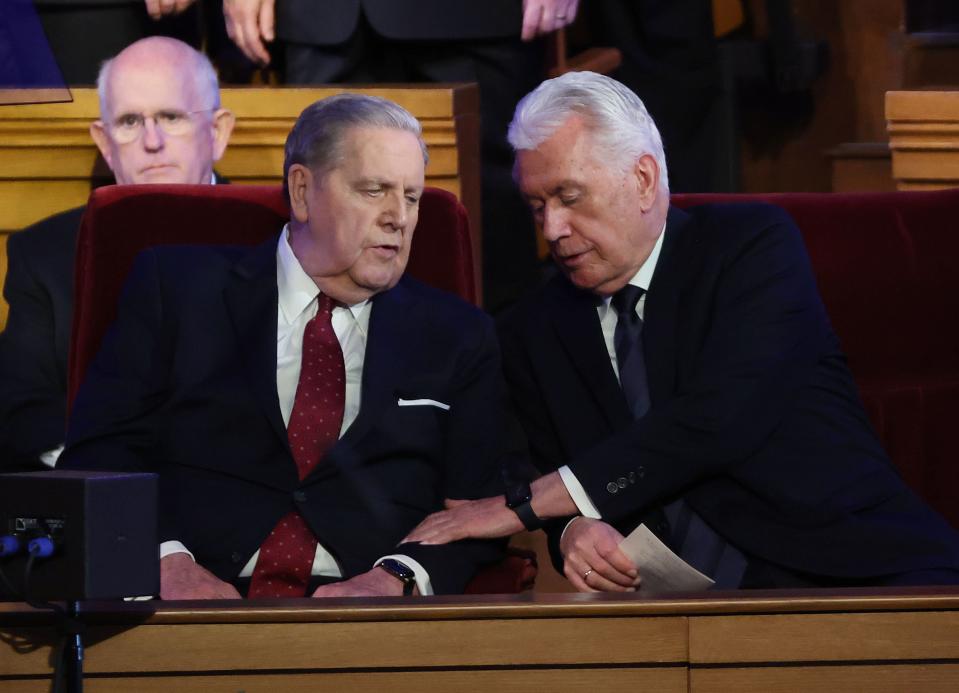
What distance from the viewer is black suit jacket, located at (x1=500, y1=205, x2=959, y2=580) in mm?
2387

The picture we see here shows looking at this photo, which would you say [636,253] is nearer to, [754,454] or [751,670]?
[754,454]

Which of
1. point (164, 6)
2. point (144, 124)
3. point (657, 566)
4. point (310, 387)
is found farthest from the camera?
point (164, 6)

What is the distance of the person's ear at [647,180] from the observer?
99.6 inches

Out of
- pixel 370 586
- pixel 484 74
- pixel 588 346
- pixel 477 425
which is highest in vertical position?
pixel 484 74

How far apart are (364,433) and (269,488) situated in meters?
0.15

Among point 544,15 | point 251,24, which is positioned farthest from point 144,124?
point 544,15

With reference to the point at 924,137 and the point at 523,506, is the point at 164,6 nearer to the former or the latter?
the point at 924,137

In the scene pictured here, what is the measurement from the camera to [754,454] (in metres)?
2.45

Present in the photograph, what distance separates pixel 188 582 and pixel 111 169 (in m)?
1.30

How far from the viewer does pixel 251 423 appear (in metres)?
2.47

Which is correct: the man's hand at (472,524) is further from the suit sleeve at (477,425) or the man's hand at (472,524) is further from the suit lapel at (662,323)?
the suit lapel at (662,323)

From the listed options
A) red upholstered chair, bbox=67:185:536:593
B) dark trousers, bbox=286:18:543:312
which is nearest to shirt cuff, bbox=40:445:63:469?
red upholstered chair, bbox=67:185:536:593

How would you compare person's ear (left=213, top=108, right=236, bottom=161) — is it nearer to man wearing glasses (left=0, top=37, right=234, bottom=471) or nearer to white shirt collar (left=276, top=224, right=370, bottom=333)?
man wearing glasses (left=0, top=37, right=234, bottom=471)

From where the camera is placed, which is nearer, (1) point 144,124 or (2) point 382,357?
(2) point 382,357
